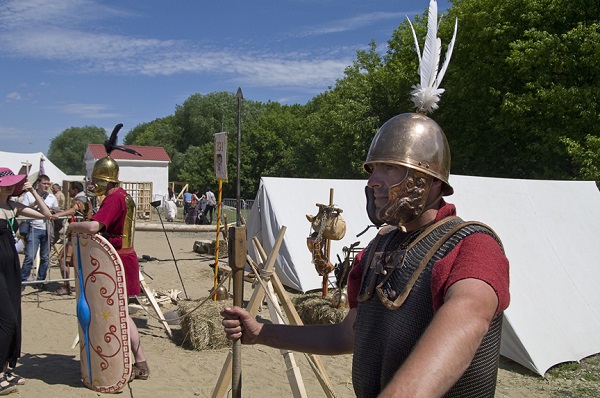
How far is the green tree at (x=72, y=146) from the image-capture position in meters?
65.6

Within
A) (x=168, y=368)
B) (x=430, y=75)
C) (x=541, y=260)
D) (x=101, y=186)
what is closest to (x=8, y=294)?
(x=101, y=186)

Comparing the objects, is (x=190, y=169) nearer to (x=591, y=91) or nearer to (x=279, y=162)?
(x=279, y=162)

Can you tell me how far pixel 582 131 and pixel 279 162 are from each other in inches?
1056

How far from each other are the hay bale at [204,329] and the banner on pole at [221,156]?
4.55ft

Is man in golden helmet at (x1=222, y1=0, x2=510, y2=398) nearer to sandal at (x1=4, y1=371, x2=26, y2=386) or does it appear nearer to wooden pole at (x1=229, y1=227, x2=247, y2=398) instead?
wooden pole at (x1=229, y1=227, x2=247, y2=398)

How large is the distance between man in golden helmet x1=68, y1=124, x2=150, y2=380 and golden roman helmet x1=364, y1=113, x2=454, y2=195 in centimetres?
319

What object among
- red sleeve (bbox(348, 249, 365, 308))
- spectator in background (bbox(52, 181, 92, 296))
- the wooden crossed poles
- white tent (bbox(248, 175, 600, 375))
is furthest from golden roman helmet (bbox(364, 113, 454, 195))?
spectator in background (bbox(52, 181, 92, 296))

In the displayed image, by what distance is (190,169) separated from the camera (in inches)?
1596

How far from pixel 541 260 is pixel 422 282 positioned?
17.2ft

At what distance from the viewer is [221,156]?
5.90 m

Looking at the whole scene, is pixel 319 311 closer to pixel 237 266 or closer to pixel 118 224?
pixel 118 224

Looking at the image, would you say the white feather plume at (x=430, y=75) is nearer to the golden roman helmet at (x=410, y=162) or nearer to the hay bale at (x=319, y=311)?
the golden roman helmet at (x=410, y=162)

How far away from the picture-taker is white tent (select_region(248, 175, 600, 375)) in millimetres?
5344

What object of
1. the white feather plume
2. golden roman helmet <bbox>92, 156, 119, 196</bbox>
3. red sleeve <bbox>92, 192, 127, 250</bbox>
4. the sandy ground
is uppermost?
the white feather plume
